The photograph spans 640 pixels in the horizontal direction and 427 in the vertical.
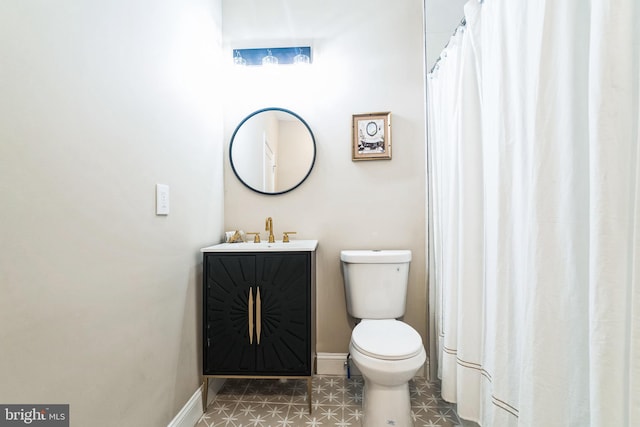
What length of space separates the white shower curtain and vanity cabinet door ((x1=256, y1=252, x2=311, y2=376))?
74 centimetres

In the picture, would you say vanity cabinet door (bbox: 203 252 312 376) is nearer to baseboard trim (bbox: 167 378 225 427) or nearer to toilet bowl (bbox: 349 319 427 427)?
baseboard trim (bbox: 167 378 225 427)

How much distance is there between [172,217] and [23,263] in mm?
650

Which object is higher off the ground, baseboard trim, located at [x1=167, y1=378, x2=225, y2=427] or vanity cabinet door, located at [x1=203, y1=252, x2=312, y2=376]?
vanity cabinet door, located at [x1=203, y1=252, x2=312, y2=376]

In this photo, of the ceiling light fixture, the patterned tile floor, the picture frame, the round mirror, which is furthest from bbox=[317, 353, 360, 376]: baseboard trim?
the ceiling light fixture

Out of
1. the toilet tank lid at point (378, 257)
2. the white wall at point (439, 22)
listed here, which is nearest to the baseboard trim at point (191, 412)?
the toilet tank lid at point (378, 257)

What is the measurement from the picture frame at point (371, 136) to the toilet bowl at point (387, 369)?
3.67ft

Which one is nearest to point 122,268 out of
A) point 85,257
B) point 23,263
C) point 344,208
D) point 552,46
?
point 85,257

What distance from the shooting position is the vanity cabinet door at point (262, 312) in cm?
153

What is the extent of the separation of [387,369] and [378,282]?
A: 1.77 feet

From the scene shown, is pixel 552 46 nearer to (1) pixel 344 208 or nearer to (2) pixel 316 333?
(1) pixel 344 208

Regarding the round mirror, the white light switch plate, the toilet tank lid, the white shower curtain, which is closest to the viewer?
the white shower curtain

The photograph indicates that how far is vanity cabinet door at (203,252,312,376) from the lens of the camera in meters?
1.53

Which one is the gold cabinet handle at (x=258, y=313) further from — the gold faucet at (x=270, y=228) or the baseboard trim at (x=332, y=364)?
the baseboard trim at (x=332, y=364)

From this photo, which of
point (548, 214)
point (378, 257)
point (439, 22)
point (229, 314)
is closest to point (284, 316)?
point (229, 314)
